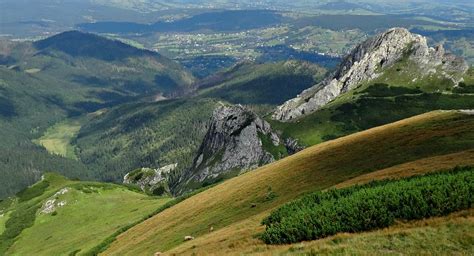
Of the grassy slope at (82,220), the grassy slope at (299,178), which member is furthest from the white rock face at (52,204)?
the grassy slope at (299,178)

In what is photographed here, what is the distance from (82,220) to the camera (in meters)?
146

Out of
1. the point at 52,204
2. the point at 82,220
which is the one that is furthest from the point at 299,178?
the point at 52,204

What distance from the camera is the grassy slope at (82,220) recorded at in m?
114

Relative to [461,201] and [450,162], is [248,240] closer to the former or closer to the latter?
[461,201]

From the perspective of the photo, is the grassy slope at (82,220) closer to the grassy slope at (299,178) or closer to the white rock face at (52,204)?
the white rock face at (52,204)

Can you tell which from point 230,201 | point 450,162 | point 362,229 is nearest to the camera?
point 362,229

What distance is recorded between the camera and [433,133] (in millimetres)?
66750

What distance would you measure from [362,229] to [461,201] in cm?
760

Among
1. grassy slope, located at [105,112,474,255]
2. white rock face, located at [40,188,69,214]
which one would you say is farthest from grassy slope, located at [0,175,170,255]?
grassy slope, located at [105,112,474,255]

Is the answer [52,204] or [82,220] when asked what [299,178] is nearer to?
[82,220]

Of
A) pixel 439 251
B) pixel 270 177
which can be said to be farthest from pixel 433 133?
pixel 439 251

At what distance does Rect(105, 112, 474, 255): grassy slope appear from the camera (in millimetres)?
59906

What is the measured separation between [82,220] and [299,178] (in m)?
99.7

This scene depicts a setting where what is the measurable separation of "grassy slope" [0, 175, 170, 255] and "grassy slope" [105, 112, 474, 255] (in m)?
32.7
